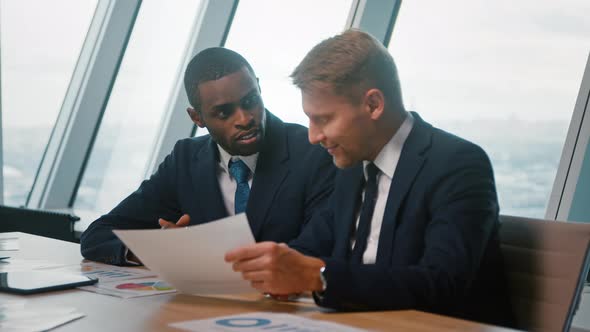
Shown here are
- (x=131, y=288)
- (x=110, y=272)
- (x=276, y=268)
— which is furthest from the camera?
(x=110, y=272)

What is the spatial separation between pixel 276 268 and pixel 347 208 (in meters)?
0.49

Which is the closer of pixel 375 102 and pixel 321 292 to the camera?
pixel 321 292

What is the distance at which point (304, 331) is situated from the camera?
4.27ft

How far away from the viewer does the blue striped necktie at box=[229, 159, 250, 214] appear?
2.45 m

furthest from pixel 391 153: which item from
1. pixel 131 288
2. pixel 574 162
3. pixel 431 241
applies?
pixel 574 162

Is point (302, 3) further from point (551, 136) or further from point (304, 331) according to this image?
point (304, 331)

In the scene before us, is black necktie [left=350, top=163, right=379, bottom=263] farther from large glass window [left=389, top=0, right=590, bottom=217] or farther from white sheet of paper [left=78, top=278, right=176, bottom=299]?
large glass window [left=389, top=0, right=590, bottom=217]

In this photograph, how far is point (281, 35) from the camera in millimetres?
4832

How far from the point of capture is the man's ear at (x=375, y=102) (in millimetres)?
1798

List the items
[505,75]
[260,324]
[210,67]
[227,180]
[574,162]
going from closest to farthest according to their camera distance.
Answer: [260,324] → [210,67] → [227,180] → [574,162] → [505,75]

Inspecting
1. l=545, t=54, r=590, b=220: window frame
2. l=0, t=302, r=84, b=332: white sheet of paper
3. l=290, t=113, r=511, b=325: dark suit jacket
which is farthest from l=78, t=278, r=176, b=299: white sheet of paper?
l=545, t=54, r=590, b=220: window frame

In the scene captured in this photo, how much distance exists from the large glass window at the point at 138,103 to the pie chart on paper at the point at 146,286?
3474 millimetres

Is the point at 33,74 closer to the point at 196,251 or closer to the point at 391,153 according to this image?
the point at 391,153

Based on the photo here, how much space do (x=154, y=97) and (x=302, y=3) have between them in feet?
4.40
